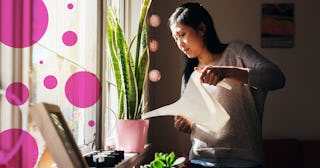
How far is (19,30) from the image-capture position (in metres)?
1.09

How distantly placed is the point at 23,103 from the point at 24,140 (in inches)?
3.6
